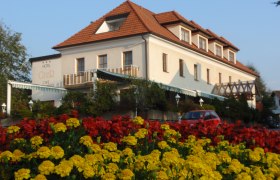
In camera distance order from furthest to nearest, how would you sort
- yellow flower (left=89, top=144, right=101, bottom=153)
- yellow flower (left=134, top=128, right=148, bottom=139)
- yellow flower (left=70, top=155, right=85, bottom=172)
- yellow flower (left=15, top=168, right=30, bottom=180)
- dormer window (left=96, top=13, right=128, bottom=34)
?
dormer window (left=96, top=13, right=128, bottom=34) < yellow flower (left=134, top=128, right=148, bottom=139) < yellow flower (left=89, top=144, right=101, bottom=153) < yellow flower (left=70, top=155, right=85, bottom=172) < yellow flower (left=15, top=168, right=30, bottom=180)

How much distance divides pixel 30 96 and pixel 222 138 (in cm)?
3381

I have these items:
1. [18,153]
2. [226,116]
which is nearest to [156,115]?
[226,116]

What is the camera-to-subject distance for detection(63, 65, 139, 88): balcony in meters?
35.0

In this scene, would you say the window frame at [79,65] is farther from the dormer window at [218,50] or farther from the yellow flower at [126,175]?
the yellow flower at [126,175]

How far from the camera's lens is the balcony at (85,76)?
35031mm

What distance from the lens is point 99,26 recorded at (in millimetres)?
38500

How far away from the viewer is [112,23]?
39500mm

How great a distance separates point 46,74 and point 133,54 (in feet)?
27.7

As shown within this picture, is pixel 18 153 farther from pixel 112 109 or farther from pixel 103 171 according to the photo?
pixel 112 109

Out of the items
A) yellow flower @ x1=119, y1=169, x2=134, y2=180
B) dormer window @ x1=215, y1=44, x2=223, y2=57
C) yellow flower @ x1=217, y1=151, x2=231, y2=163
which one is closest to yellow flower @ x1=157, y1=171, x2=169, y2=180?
yellow flower @ x1=119, y1=169, x2=134, y2=180

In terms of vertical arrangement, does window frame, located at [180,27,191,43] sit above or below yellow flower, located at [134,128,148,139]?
above

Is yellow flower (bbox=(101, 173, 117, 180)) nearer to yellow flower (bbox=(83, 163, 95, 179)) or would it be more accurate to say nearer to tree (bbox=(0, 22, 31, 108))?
yellow flower (bbox=(83, 163, 95, 179))

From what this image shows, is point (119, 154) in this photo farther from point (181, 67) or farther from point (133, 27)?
point (181, 67)

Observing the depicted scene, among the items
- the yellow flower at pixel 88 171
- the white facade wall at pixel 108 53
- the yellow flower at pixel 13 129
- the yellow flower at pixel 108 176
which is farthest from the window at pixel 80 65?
the yellow flower at pixel 108 176
